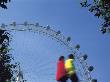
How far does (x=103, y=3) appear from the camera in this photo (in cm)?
3238

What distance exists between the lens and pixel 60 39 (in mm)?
58938

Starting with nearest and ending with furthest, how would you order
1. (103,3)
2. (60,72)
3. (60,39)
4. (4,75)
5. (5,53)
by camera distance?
1. (60,72)
2. (103,3)
3. (4,75)
4. (5,53)
5. (60,39)

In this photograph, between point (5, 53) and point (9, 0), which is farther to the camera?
point (5, 53)

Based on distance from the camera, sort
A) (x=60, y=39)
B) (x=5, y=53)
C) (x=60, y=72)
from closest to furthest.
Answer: (x=60, y=72) → (x=5, y=53) → (x=60, y=39)

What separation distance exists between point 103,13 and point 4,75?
17767 mm

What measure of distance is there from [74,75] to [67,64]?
67cm

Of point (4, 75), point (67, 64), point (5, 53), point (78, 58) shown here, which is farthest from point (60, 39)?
point (67, 64)

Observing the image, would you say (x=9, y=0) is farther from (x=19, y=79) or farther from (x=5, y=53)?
(x=5, y=53)

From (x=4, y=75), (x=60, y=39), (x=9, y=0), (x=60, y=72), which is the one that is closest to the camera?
(x=60, y=72)

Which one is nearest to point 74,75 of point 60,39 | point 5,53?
point 5,53

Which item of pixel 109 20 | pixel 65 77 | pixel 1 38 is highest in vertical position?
pixel 109 20

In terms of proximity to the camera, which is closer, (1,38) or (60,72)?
(60,72)

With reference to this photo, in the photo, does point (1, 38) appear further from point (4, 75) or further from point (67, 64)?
point (4, 75)

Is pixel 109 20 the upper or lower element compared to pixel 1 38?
upper
